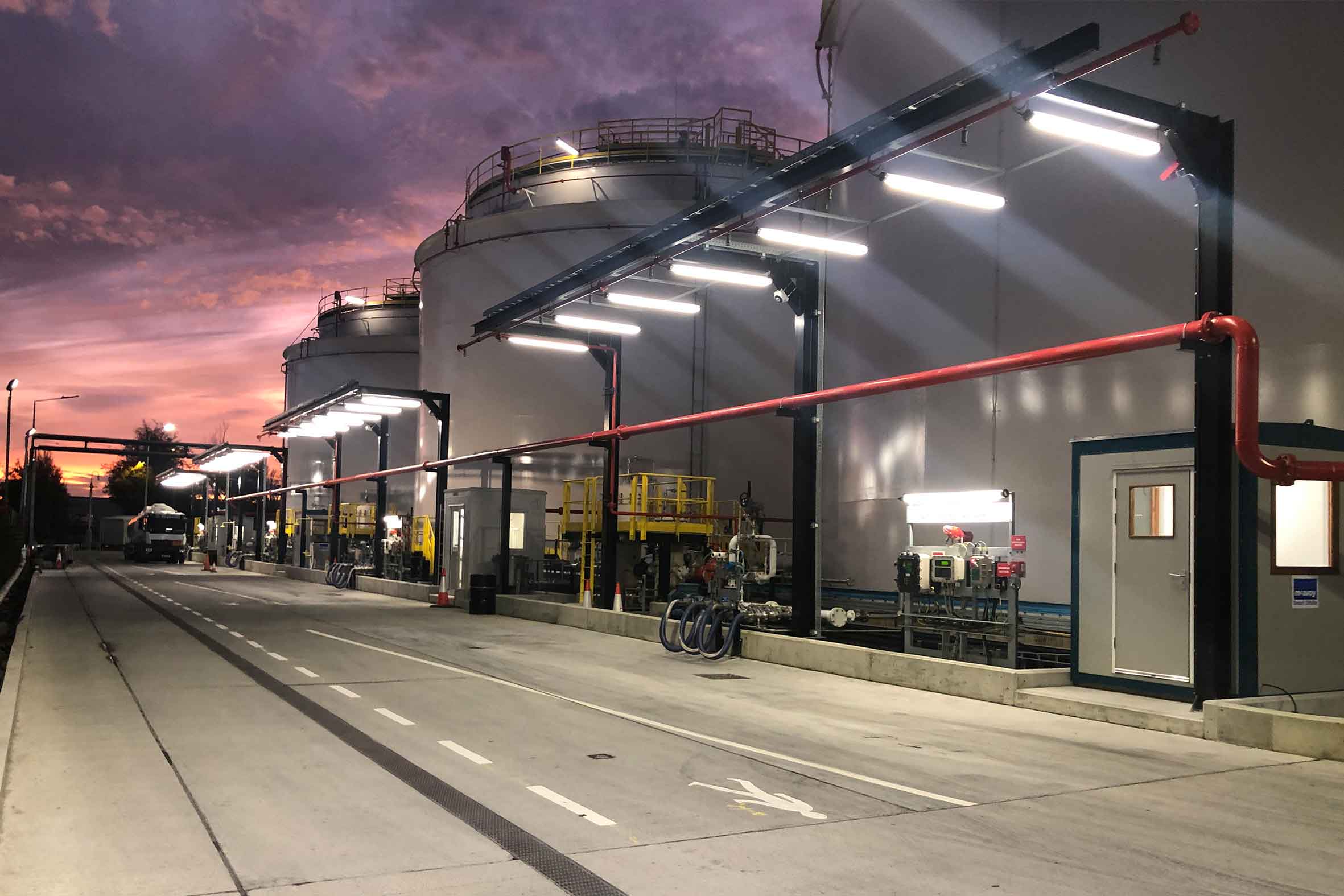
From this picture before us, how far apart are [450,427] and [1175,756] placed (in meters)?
31.8

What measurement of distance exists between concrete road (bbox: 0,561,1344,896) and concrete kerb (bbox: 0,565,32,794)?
67cm

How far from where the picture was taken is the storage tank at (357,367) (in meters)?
55.2

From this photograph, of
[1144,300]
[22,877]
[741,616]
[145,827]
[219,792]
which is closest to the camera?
[22,877]

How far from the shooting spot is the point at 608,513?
74.5ft

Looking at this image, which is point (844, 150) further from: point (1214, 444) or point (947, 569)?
point (947, 569)

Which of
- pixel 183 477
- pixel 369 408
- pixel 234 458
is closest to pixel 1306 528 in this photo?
pixel 369 408

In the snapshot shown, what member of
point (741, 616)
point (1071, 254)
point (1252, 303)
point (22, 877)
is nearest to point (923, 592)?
point (741, 616)

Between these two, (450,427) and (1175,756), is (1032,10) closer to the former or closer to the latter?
(1175,756)

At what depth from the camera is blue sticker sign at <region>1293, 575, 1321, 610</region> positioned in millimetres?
11461

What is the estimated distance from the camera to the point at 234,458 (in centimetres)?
5497

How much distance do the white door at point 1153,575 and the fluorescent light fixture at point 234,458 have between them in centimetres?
4782

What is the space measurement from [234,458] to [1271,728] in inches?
2106

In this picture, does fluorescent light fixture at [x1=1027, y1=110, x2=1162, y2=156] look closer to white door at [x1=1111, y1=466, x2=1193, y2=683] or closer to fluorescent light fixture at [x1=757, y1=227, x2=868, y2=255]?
white door at [x1=1111, y1=466, x2=1193, y2=683]

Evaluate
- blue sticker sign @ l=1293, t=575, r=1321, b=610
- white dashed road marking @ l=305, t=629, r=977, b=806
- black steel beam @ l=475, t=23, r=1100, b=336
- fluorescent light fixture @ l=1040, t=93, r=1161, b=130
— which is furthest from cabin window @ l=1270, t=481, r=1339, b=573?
white dashed road marking @ l=305, t=629, r=977, b=806
